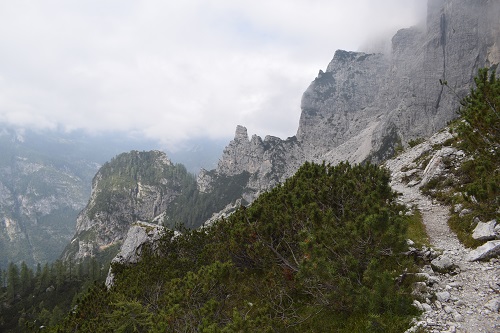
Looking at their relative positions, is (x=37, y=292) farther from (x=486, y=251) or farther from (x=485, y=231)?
(x=486, y=251)

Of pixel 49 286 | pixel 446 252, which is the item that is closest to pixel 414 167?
pixel 446 252

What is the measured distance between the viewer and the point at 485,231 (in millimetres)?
14641

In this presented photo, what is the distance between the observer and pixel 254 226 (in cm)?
1927

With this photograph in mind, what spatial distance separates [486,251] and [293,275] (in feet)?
30.4

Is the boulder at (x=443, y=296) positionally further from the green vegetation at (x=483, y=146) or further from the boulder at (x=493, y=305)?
Answer: the green vegetation at (x=483, y=146)

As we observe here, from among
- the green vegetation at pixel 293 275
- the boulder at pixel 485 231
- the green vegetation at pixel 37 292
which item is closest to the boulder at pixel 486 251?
the boulder at pixel 485 231

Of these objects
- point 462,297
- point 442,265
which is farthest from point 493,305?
point 442,265

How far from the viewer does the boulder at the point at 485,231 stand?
563 inches

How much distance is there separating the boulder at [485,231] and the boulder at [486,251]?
877 mm

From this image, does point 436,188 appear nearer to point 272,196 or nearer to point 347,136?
point 272,196

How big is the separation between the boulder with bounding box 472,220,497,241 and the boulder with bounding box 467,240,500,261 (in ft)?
2.88

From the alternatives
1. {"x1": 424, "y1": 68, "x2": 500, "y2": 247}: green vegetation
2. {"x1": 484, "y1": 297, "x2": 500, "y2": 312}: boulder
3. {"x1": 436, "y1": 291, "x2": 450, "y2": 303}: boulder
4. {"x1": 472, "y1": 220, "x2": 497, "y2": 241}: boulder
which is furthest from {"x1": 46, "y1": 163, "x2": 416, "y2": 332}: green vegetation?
{"x1": 472, "y1": 220, "x2": 497, "y2": 241}: boulder

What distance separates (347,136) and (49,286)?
179803 mm

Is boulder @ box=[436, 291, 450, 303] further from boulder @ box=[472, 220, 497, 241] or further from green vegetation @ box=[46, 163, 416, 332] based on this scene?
boulder @ box=[472, 220, 497, 241]
